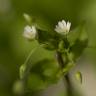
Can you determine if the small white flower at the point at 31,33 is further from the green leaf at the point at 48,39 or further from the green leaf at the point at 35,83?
the green leaf at the point at 35,83

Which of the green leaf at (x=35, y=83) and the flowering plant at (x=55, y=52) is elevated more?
the flowering plant at (x=55, y=52)

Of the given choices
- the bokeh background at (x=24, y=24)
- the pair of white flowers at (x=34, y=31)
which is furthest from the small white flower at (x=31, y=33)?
the bokeh background at (x=24, y=24)

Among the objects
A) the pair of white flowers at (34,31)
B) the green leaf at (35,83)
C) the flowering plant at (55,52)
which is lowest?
the green leaf at (35,83)

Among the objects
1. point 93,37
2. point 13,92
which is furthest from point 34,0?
point 13,92

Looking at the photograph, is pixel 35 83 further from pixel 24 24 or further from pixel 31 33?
pixel 24 24

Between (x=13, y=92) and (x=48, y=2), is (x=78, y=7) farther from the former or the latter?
(x=13, y=92)

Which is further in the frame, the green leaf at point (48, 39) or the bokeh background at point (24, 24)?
the bokeh background at point (24, 24)

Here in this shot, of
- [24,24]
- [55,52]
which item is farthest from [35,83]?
[24,24]

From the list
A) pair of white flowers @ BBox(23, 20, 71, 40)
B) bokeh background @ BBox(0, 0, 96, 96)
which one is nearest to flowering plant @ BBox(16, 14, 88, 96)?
pair of white flowers @ BBox(23, 20, 71, 40)

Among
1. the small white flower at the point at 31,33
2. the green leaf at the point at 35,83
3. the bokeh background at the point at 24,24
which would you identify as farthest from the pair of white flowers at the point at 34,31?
the bokeh background at the point at 24,24
